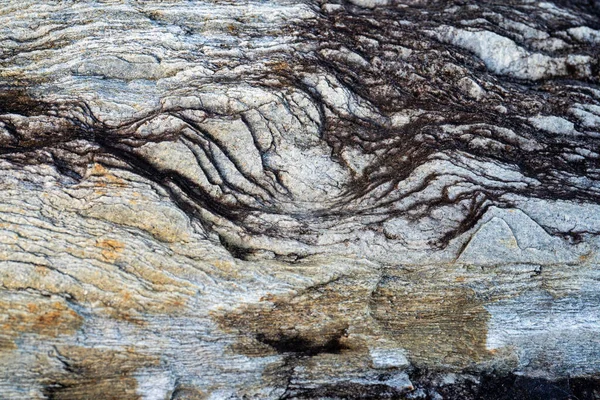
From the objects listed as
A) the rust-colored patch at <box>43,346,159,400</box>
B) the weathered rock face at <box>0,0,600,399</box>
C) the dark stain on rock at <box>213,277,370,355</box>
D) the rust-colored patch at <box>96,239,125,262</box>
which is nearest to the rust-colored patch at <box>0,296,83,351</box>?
the weathered rock face at <box>0,0,600,399</box>

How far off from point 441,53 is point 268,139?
336cm

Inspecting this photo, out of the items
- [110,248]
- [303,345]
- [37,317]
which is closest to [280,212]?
[303,345]

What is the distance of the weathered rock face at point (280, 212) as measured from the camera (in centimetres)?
750

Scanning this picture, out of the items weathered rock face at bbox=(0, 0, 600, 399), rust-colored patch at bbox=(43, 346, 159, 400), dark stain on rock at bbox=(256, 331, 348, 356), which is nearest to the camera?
rust-colored patch at bbox=(43, 346, 159, 400)

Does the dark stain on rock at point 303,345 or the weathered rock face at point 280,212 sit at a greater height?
the weathered rock face at point 280,212

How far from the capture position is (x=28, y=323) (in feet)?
23.6

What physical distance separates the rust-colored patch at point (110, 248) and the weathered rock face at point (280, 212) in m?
0.02

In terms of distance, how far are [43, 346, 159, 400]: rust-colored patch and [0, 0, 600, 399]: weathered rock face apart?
0.07ft

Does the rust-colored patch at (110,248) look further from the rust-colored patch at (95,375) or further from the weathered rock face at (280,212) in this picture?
the rust-colored patch at (95,375)

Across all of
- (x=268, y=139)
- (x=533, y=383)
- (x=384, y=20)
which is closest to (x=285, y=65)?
(x=268, y=139)

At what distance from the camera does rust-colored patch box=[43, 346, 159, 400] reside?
705cm

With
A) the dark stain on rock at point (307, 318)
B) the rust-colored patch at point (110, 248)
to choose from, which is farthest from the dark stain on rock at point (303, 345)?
the rust-colored patch at point (110, 248)

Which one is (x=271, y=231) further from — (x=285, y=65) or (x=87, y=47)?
(x=87, y=47)

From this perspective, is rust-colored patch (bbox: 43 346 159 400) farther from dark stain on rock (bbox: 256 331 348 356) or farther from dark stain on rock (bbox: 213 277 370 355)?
dark stain on rock (bbox: 256 331 348 356)
